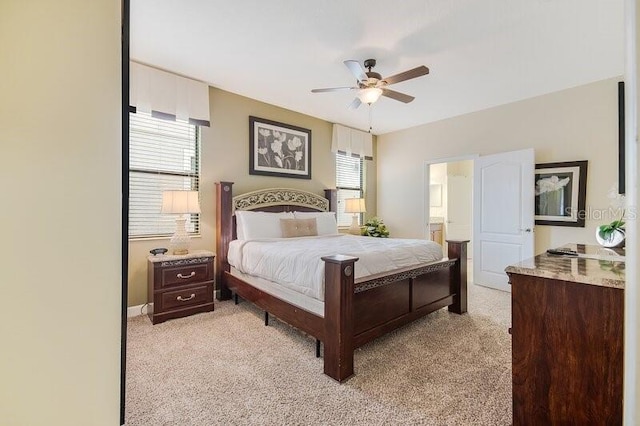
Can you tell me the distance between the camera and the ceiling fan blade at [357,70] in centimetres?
258

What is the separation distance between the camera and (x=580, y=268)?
4.53 feet

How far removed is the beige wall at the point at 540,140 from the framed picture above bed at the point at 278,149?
2.10 m

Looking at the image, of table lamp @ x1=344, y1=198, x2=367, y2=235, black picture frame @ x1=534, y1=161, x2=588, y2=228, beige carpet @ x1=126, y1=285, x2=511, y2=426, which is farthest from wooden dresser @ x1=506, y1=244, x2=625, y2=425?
table lamp @ x1=344, y1=198, x2=367, y2=235

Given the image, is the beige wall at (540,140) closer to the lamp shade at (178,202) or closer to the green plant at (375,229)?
the green plant at (375,229)

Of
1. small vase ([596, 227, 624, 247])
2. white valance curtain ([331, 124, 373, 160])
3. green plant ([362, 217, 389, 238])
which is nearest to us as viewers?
small vase ([596, 227, 624, 247])

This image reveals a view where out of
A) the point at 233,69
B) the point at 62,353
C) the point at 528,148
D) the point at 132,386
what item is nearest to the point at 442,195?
the point at 528,148

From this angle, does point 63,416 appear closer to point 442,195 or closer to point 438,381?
point 438,381

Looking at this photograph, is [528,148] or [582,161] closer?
[582,161]

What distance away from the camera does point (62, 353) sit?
2.12ft

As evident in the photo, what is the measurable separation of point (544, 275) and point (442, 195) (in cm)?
648

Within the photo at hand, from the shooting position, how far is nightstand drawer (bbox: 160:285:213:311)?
3050mm

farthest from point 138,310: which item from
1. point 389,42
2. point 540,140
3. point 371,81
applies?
point 540,140

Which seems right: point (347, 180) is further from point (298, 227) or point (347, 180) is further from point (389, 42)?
point (389, 42)

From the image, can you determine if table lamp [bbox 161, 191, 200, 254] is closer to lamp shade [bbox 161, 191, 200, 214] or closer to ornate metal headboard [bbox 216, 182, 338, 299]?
lamp shade [bbox 161, 191, 200, 214]
